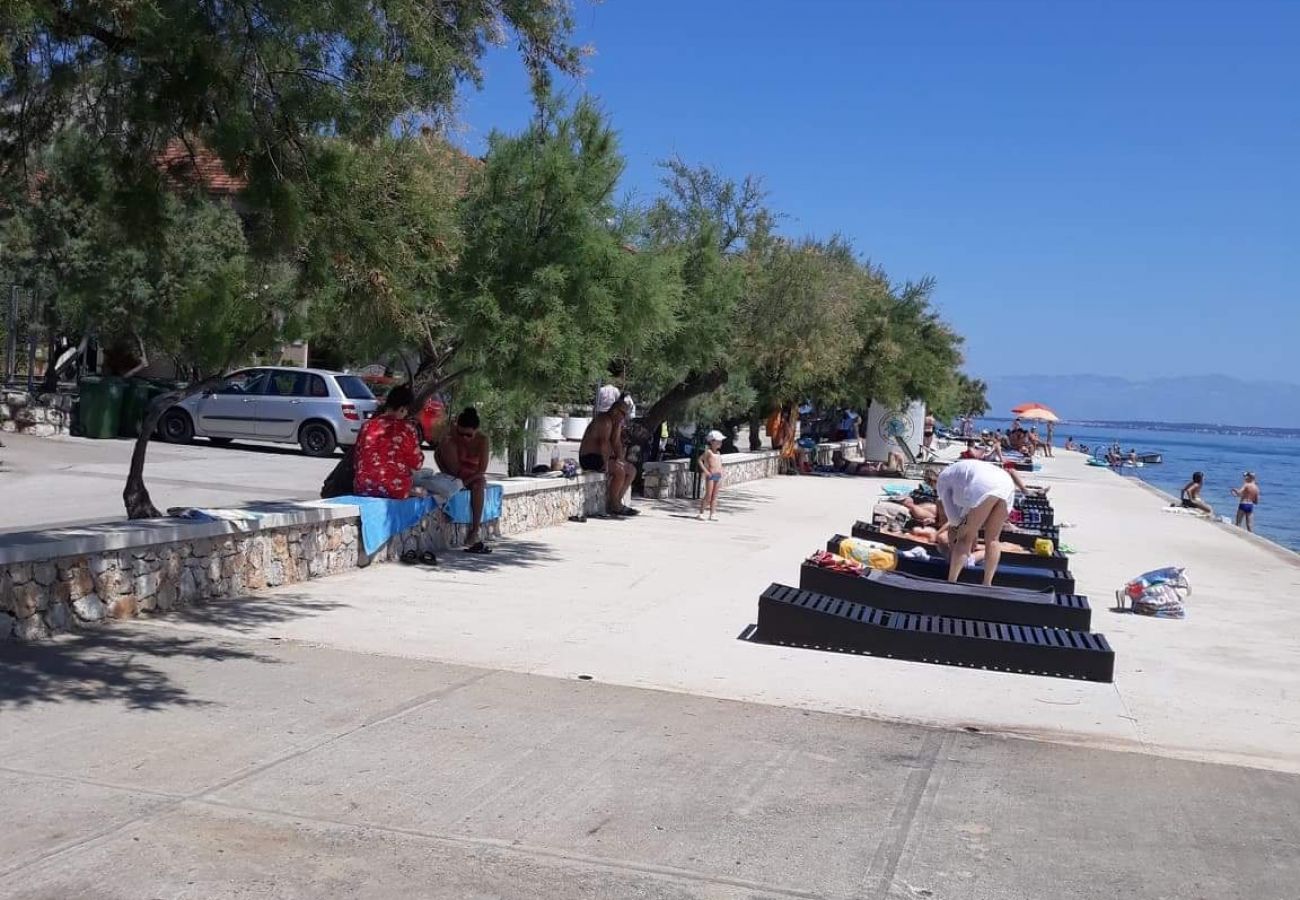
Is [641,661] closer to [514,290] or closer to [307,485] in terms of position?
[514,290]

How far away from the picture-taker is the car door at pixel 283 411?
2406cm

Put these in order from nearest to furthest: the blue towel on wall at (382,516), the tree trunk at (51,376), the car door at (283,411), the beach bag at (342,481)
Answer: the blue towel on wall at (382,516) → the beach bag at (342,481) → the car door at (283,411) → the tree trunk at (51,376)

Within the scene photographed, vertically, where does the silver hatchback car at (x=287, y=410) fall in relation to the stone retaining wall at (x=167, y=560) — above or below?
above

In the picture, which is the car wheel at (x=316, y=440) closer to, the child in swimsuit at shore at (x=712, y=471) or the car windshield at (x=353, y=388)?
the car windshield at (x=353, y=388)

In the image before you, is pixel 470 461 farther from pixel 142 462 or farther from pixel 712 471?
pixel 712 471

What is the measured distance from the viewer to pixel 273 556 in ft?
34.0

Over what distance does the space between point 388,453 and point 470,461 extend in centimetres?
124

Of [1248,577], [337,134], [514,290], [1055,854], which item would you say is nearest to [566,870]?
[1055,854]

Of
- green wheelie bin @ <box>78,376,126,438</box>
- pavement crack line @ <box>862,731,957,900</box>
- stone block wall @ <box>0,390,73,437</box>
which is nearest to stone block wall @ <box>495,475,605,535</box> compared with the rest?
pavement crack line @ <box>862,731,957,900</box>

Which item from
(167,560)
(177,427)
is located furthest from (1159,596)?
(177,427)

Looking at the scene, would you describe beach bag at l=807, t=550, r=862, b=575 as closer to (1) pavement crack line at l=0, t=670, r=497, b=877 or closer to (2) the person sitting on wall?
(2) the person sitting on wall

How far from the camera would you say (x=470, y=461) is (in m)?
13.3

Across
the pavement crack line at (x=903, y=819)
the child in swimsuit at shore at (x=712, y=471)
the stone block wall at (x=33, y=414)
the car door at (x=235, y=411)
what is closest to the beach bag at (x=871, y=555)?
the pavement crack line at (x=903, y=819)

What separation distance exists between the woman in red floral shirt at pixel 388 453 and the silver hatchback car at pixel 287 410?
11.9 meters
